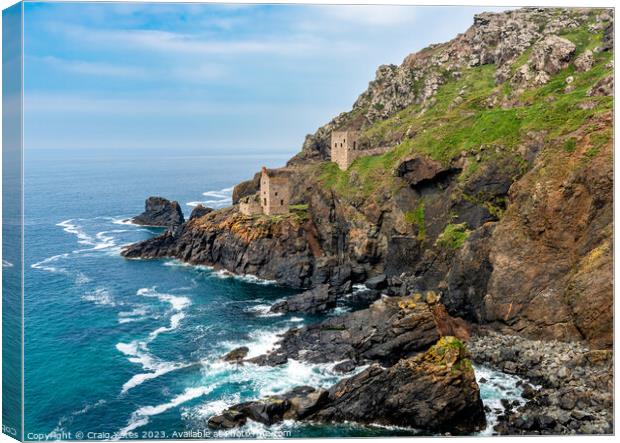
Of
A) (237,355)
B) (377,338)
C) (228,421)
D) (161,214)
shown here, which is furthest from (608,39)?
(161,214)

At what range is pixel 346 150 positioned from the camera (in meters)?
87.9

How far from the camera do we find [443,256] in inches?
2421

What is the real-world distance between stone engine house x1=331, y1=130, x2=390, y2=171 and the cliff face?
1.91m

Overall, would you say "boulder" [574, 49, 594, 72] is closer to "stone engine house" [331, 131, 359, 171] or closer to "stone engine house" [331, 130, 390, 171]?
"stone engine house" [331, 130, 390, 171]

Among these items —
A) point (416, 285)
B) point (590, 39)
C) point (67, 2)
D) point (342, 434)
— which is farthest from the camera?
point (590, 39)

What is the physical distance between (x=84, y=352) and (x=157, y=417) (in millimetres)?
14605

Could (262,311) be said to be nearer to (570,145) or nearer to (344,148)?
(570,145)

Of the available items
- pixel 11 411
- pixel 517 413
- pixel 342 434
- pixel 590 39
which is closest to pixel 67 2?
pixel 11 411

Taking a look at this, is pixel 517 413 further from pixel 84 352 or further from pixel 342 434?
pixel 84 352

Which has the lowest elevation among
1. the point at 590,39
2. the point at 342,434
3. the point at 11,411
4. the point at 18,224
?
the point at 342,434

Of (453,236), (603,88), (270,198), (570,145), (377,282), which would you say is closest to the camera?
(570,145)

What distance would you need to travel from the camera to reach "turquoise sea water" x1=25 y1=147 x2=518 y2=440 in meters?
36.1

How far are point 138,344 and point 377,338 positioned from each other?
71.7 feet

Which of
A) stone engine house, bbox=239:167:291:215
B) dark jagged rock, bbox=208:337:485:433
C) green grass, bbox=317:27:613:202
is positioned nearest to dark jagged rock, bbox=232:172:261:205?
stone engine house, bbox=239:167:291:215
